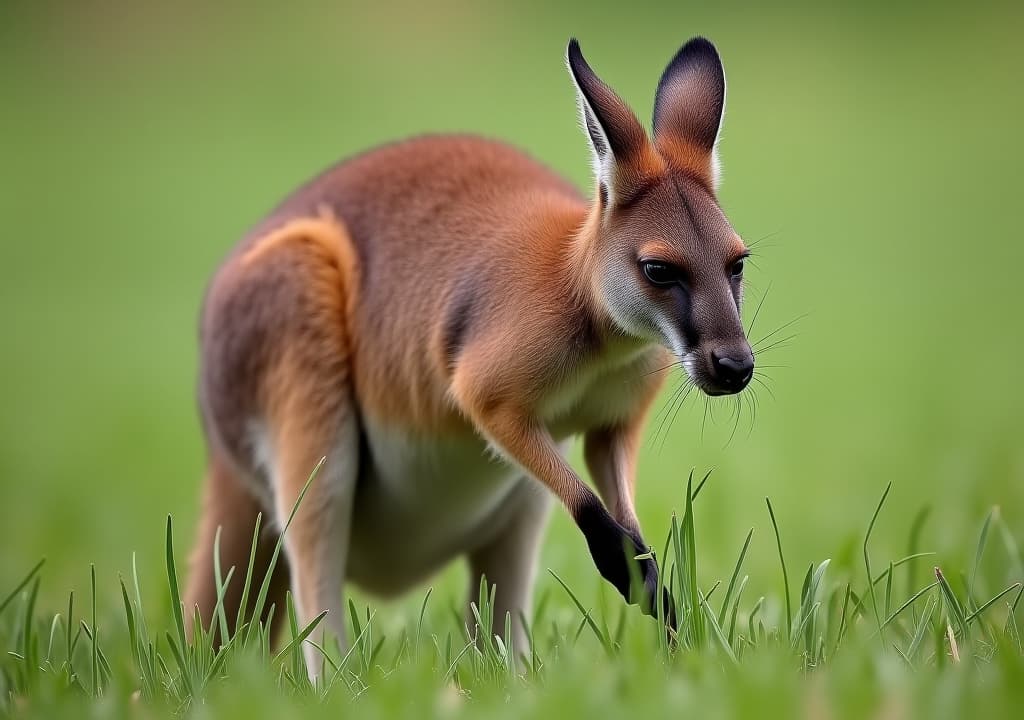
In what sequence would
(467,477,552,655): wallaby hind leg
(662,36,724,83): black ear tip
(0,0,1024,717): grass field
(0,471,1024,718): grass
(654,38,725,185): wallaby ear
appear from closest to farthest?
(0,471,1024,718): grass < (0,0,1024,717): grass field < (654,38,725,185): wallaby ear < (662,36,724,83): black ear tip < (467,477,552,655): wallaby hind leg

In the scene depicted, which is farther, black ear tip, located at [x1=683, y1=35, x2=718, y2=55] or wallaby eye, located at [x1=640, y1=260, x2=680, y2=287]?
black ear tip, located at [x1=683, y1=35, x2=718, y2=55]

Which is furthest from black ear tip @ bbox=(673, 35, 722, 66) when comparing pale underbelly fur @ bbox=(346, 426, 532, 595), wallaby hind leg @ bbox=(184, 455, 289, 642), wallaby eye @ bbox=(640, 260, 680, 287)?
wallaby hind leg @ bbox=(184, 455, 289, 642)

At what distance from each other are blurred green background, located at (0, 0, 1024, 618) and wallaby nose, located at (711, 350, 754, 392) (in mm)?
1289

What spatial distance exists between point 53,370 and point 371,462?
9.11 meters

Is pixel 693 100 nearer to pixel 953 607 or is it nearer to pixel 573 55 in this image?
pixel 573 55

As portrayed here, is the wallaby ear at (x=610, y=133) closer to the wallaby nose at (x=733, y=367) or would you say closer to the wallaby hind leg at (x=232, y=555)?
the wallaby nose at (x=733, y=367)

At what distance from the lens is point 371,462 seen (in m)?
5.37

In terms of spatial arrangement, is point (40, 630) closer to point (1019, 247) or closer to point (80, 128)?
point (1019, 247)

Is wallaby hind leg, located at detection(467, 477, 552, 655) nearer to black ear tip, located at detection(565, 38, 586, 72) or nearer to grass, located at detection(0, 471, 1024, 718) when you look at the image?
grass, located at detection(0, 471, 1024, 718)

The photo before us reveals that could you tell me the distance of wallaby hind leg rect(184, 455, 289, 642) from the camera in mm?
5695

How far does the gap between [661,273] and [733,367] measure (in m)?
0.40

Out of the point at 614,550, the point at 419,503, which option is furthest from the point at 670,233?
the point at 419,503

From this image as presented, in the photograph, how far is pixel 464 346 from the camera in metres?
4.83

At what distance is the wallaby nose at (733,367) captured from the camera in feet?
12.8
